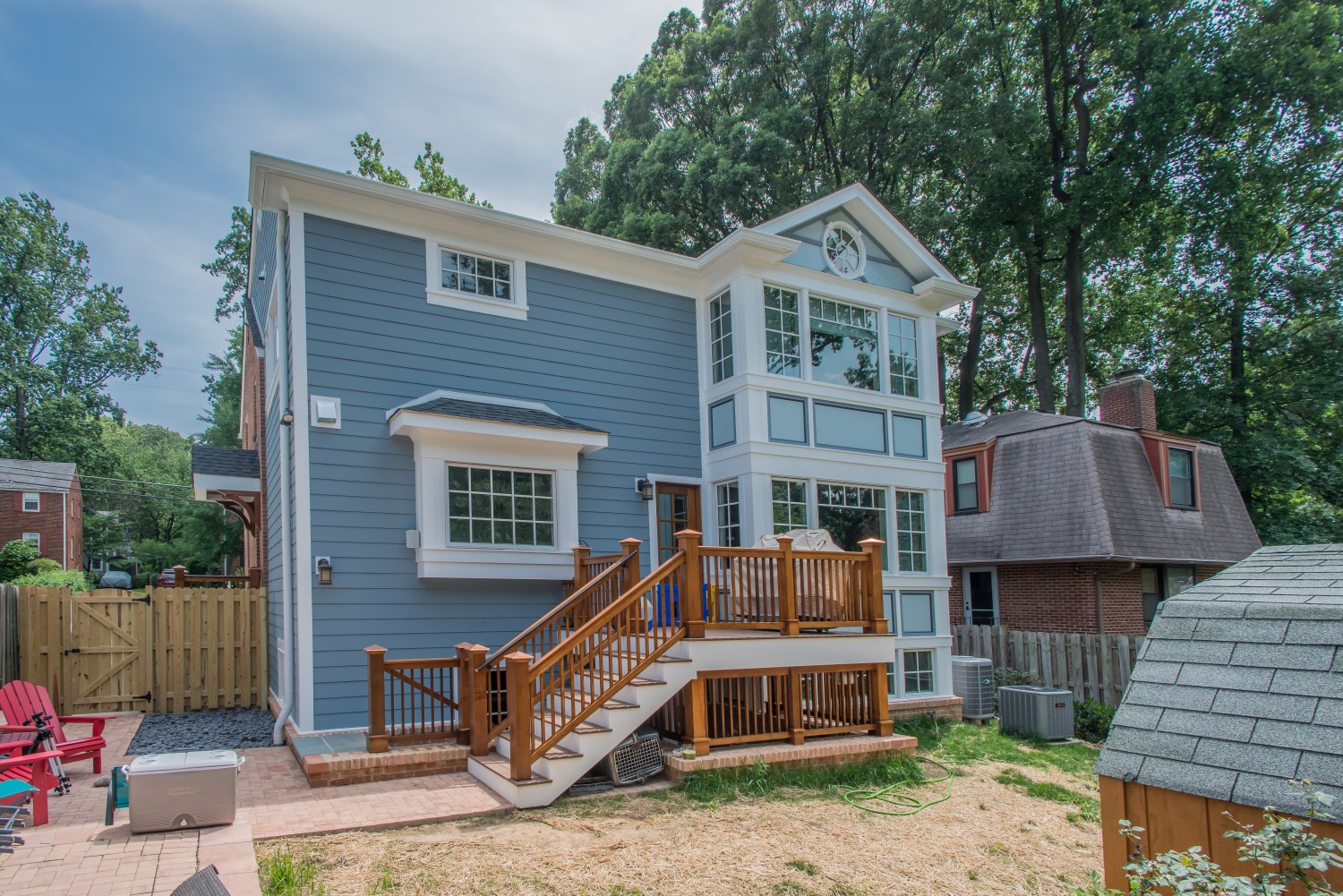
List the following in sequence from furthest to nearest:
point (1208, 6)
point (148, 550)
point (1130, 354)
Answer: point (148, 550), point (1130, 354), point (1208, 6)

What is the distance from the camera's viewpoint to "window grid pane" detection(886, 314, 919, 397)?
1272 cm

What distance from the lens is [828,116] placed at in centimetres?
2319

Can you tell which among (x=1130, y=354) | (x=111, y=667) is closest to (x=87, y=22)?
(x=111, y=667)

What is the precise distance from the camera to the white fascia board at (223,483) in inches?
473

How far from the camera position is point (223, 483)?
12.1 meters

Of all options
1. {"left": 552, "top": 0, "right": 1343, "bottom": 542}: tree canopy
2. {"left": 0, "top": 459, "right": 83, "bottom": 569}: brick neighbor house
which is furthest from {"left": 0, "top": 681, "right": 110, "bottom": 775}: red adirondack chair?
{"left": 0, "top": 459, "right": 83, "bottom": 569}: brick neighbor house

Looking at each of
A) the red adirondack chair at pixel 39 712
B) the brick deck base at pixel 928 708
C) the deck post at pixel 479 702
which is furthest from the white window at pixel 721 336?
the red adirondack chair at pixel 39 712

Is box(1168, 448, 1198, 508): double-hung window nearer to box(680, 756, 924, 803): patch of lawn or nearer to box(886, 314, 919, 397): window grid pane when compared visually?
box(886, 314, 919, 397): window grid pane

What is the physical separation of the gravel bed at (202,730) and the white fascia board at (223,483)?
307cm

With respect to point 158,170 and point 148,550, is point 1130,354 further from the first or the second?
point 148,550

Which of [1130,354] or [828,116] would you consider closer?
[828,116]

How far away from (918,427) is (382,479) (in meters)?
7.74

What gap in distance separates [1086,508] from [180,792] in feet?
49.5

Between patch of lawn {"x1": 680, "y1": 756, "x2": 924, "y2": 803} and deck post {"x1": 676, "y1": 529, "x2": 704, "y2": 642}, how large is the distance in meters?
1.31
